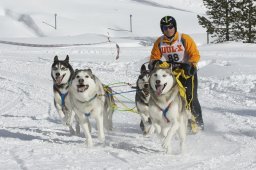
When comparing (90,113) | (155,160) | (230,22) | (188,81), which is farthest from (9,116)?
(230,22)

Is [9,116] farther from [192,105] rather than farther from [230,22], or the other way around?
[230,22]

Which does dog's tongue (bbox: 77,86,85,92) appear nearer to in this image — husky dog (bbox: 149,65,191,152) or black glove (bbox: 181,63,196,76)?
husky dog (bbox: 149,65,191,152)

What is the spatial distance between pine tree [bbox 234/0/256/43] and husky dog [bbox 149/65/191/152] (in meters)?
25.4

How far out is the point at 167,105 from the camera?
5344 mm

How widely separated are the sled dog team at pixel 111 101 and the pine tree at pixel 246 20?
24330 millimetres

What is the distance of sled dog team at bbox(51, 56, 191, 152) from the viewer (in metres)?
5.35

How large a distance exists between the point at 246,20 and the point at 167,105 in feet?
85.7

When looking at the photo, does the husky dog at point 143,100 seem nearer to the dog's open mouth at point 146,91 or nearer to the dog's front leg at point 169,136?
the dog's open mouth at point 146,91

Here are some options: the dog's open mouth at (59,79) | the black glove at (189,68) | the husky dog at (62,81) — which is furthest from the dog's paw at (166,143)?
the dog's open mouth at (59,79)

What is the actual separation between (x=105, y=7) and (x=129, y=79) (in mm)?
49748

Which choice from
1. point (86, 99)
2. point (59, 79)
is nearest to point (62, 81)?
point (59, 79)

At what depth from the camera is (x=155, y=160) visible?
5012 mm

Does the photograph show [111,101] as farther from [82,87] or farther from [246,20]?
[246,20]

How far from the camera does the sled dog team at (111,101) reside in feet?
17.5
